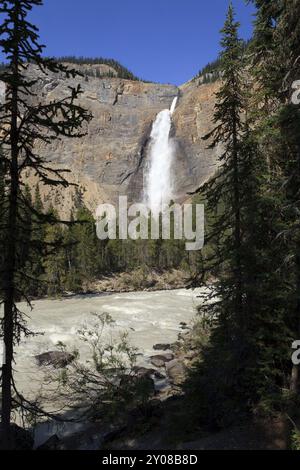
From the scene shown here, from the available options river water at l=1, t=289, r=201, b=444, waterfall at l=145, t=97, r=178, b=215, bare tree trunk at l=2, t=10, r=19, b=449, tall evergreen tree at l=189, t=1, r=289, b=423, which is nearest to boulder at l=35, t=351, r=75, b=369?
river water at l=1, t=289, r=201, b=444

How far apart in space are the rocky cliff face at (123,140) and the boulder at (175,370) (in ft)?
348

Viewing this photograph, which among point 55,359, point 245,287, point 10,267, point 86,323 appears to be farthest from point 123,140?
point 10,267

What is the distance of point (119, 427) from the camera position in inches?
485

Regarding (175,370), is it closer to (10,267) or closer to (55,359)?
(55,359)

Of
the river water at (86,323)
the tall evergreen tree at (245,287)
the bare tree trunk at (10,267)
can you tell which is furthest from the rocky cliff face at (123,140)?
the bare tree trunk at (10,267)

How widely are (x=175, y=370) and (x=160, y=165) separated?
122276mm

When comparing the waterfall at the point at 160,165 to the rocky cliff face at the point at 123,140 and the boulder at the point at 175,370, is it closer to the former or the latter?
the rocky cliff face at the point at 123,140

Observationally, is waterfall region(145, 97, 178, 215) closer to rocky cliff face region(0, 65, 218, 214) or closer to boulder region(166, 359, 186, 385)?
rocky cliff face region(0, 65, 218, 214)

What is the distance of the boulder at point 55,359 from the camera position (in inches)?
806

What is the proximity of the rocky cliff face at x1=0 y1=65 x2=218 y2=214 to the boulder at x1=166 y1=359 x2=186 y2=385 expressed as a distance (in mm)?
106177

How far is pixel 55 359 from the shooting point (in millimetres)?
21078

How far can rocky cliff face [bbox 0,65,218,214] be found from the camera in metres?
132

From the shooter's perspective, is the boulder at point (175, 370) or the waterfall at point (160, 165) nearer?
the boulder at point (175, 370)
